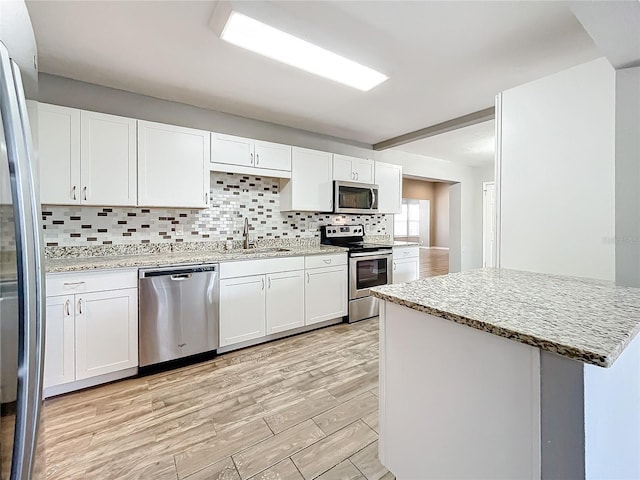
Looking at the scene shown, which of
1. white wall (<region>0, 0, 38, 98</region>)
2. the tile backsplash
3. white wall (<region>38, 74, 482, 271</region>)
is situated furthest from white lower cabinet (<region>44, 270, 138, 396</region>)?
white wall (<region>0, 0, 38, 98</region>)

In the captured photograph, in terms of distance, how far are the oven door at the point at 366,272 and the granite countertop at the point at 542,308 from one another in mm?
2105

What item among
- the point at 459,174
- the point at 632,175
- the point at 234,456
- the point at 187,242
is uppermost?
the point at 459,174

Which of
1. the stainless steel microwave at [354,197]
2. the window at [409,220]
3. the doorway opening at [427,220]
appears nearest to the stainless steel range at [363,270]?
the stainless steel microwave at [354,197]

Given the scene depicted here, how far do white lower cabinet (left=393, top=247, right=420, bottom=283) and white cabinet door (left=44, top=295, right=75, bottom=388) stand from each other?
11.0ft

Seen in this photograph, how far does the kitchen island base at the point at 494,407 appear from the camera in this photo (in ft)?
2.39

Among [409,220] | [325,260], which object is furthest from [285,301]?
[409,220]

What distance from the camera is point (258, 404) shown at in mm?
1958

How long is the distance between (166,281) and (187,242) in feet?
2.37

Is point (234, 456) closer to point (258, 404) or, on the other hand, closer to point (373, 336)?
point (258, 404)

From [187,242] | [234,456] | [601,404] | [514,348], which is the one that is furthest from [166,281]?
[601,404]

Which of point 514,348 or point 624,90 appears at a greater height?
point 624,90

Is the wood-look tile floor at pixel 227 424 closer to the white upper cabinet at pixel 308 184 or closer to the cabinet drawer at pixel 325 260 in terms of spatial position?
the cabinet drawer at pixel 325 260

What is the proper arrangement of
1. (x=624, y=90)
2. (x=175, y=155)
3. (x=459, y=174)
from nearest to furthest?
(x=624, y=90), (x=175, y=155), (x=459, y=174)

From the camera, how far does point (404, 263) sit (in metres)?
4.13
